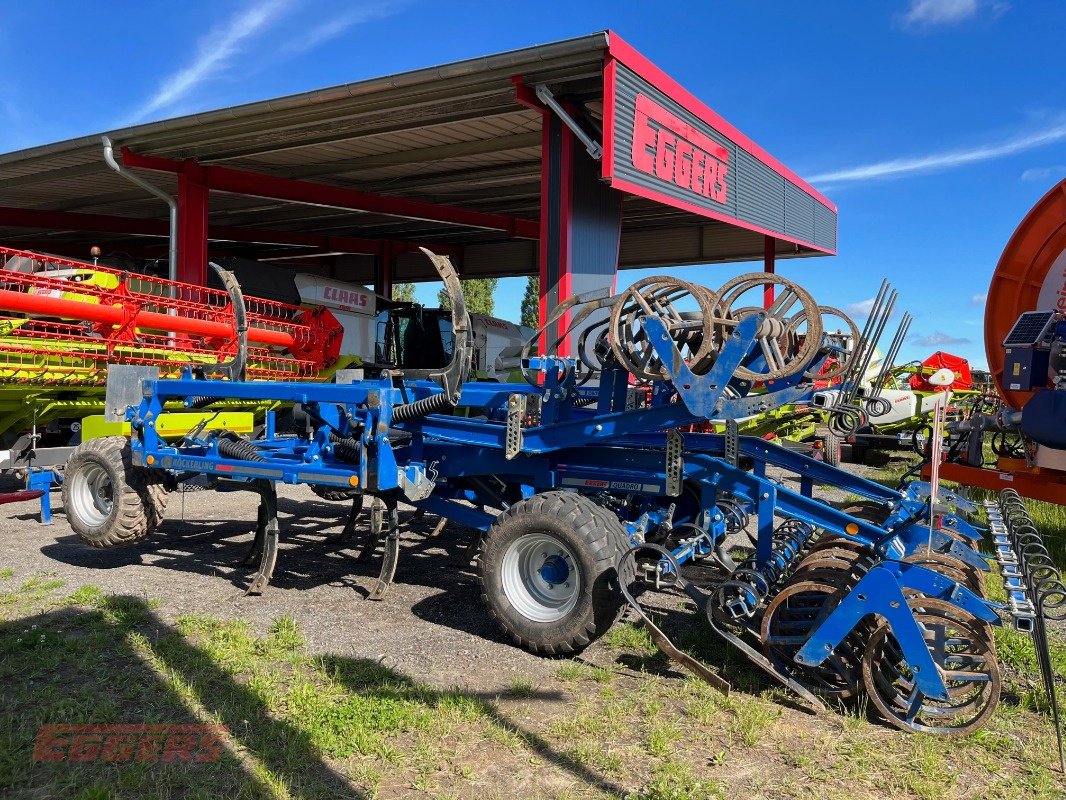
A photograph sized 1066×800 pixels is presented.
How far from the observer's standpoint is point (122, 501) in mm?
5352

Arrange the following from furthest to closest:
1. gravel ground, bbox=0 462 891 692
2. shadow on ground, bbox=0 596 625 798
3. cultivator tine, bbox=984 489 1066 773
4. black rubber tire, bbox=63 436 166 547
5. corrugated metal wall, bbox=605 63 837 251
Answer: corrugated metal wall, bbox=605 63 837 251 < black rubber tire, bbox=63 436 166 547 < gravel ground, bbox=0 462 891 692 < cultivator tine, bbox=984 489 1066 773 < shadow on ground, bbox=0 596 625 798

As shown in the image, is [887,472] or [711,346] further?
[887,472]

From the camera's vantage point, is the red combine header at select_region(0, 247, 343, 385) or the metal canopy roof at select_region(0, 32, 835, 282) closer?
the red combine header at select_region(0, 247, 343, 385)

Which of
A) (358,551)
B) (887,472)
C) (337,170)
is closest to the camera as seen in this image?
(358,551)

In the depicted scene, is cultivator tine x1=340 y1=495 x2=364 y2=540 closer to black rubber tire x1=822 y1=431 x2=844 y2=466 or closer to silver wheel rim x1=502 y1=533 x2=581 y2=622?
silver wheel rim x1=502 y1=533 x2=581 y2=622

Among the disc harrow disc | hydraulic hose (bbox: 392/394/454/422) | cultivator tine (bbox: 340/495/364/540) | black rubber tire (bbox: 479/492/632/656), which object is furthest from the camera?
cultivator tine (bbox: 340/495/364/540)

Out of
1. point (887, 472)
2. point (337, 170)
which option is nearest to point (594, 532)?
point (887, 472)

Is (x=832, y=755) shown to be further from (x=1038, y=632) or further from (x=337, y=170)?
(x=337, y=170)

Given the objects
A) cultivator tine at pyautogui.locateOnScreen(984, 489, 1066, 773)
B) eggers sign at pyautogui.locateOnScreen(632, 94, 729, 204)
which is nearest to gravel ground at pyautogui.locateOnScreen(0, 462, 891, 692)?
cultivator tine at pyautogui.locateOnScreen(984, 489, 1066, 773)

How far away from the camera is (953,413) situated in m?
10.5

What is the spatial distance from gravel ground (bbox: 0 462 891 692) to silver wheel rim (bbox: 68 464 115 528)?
376mm

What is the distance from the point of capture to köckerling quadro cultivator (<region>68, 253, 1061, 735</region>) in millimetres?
3363

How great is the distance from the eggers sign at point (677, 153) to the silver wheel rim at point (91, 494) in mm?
6878

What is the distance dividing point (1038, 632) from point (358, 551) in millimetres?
4679
